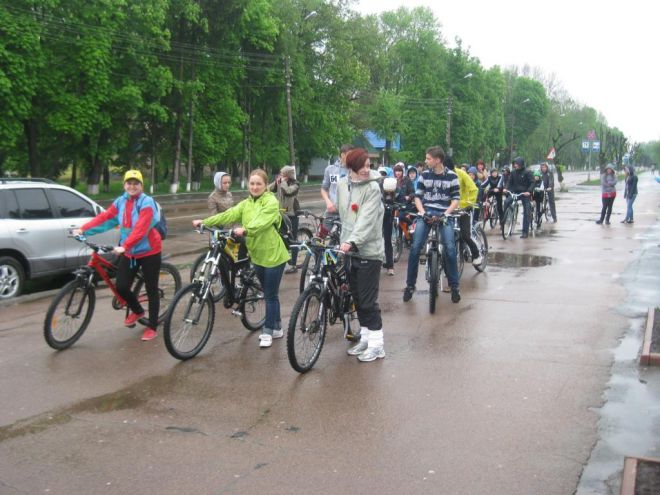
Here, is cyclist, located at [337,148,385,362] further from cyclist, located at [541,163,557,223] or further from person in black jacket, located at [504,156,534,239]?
cyclist, located at [541,163,557,223]

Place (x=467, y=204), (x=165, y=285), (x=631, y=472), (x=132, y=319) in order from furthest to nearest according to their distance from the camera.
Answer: (x=467, y=204) → (x=165, y=285) → (x=132, y=319) → (x=631, y=472)

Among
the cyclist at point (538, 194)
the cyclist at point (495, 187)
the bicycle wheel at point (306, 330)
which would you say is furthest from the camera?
the cyclist at point (538, 194)

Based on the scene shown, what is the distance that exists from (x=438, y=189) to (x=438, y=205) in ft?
0.68

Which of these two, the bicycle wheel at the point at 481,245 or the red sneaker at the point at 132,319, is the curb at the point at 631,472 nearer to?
the red sneaker at the point at 132,319

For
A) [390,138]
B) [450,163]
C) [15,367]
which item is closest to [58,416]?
[15,367]

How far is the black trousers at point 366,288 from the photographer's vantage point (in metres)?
6.40

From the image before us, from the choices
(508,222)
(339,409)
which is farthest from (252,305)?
(508,222)

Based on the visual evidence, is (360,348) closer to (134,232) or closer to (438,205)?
(134,232)

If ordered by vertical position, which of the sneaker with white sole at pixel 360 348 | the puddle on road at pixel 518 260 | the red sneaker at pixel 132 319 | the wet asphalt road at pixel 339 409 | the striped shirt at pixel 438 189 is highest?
the striped shirt at pixel 438 189

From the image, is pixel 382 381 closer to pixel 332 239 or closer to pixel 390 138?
pixel 332 239

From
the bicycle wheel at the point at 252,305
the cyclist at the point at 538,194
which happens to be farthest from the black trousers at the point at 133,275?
the cyclist at the point at 538,194

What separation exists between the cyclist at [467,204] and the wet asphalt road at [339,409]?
8.02 ft

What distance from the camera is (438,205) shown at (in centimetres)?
913

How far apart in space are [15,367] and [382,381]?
10.8ft
